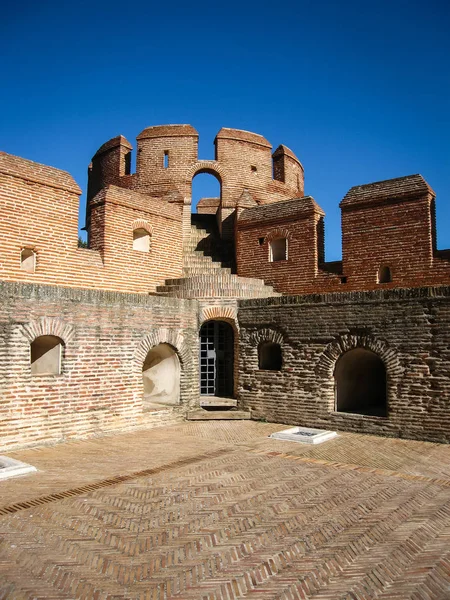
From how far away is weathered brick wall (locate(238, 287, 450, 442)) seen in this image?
979 centimetres

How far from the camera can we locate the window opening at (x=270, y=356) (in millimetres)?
12820

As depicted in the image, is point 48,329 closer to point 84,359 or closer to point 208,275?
point 84,359

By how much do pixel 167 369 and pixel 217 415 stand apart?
1733mm

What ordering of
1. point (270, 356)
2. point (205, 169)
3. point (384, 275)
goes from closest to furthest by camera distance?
point (270, 356), point (384, 275), point (205, 169)

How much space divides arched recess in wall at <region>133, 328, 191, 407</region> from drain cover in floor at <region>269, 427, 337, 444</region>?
9.98ft

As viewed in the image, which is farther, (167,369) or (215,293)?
(215,293)

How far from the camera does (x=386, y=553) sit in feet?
16.0

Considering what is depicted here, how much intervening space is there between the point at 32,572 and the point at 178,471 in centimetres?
338

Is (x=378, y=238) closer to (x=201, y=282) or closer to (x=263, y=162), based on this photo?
(x=201, y=282)

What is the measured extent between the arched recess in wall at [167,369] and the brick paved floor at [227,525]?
3.42 meters

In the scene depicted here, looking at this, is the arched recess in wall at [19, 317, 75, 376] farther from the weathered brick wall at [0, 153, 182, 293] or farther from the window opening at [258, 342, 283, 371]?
the window opening at [258, 342, 283, 371]

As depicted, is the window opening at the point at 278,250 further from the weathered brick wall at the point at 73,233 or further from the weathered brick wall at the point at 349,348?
the weathered brick wall at the point at 349,348

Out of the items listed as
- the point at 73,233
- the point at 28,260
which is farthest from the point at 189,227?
the point at 28,260

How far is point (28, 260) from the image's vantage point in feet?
42.1
